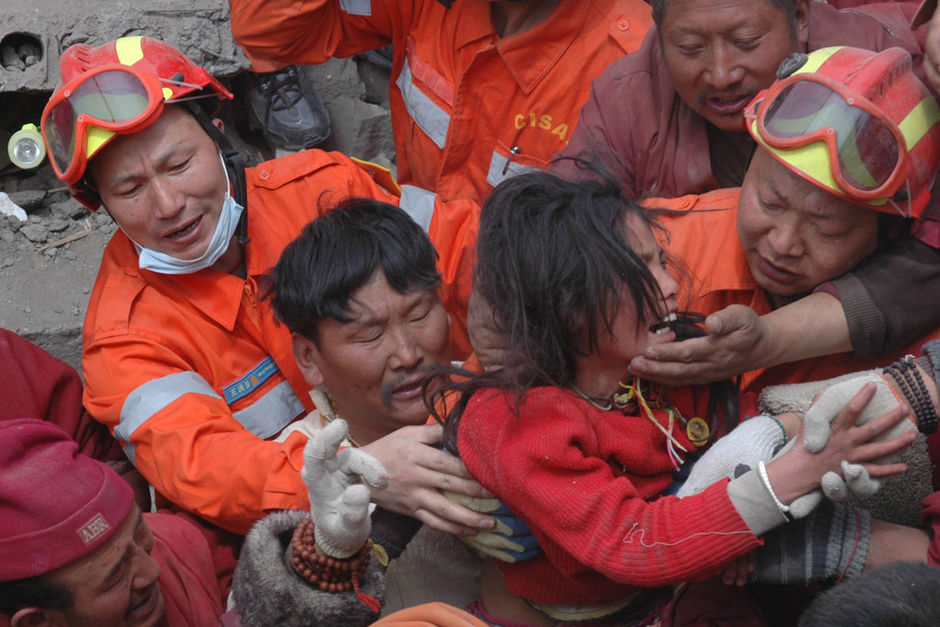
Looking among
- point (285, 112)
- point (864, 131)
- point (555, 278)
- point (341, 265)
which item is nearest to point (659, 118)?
point (864, 131)

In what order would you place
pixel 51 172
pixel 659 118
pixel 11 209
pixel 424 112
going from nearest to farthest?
1. pixel 659 118
2. pixel 424 112
3. pixel 11 209
4. pixel 51 172

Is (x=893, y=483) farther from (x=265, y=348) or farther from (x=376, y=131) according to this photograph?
(x=376, y=131)

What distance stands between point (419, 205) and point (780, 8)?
53.7 inches

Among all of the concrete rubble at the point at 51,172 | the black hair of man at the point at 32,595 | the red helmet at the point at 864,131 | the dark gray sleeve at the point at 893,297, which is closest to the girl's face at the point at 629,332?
the red helmet at the point at 864,131

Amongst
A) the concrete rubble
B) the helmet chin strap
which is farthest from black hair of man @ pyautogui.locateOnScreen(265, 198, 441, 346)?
the concrete rubble

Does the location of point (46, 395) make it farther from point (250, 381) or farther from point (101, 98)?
point (101, 98)

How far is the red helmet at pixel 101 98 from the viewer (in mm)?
3199

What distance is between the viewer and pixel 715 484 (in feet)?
6.63

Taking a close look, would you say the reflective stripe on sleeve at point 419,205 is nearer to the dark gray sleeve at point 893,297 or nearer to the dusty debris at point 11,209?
the dark gray sleeve at point 893,297

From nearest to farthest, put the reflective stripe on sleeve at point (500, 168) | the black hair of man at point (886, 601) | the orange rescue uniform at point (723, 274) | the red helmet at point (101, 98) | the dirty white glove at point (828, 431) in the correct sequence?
the black hair of man at point (886, 601), the dirty white glove at point (828, 431), the orange rescue uniform at point (723, 274), the red helmet at point (101, 98), the reflective stripe on sleeve at point (500, 168)

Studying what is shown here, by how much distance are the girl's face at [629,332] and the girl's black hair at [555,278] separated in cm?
1

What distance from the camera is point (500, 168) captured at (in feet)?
13.1

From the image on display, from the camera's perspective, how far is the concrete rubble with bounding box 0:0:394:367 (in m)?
4.61

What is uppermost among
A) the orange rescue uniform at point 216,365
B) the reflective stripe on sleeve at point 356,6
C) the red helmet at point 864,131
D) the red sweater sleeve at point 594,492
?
the red helmet at point 864,131
